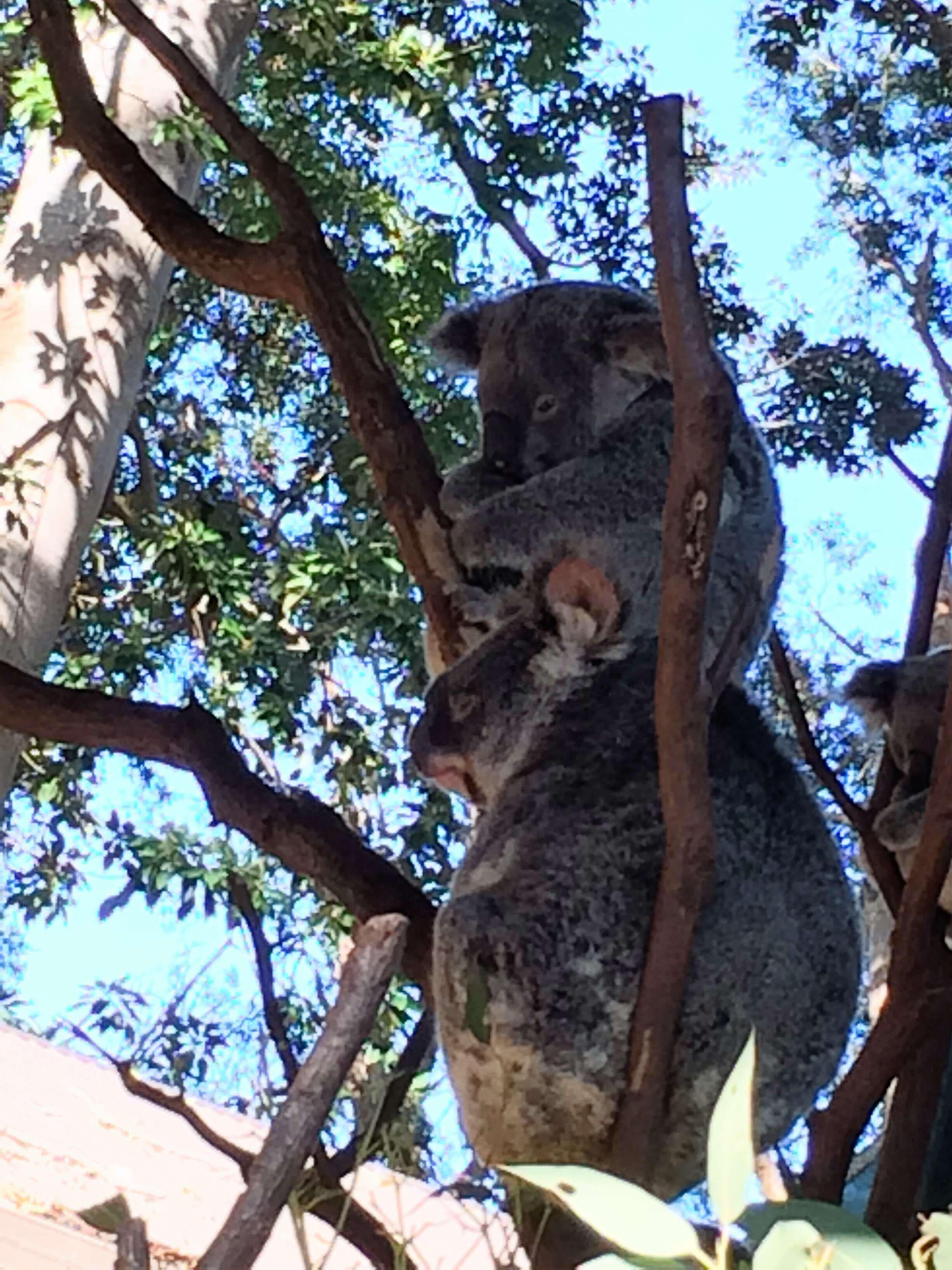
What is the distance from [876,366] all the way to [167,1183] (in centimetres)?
353

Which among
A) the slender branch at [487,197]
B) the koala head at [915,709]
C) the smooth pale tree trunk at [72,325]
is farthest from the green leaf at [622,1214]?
the slender branch at [487,197]

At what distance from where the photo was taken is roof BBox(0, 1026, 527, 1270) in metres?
2.26

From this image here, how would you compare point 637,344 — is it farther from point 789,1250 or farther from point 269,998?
point 789,1250

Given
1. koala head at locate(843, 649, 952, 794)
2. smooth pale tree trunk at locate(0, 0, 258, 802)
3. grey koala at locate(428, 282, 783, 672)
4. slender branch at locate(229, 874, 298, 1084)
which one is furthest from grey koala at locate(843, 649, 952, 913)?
smooth pale tree trunk at locate(0, 0, 258, 802)

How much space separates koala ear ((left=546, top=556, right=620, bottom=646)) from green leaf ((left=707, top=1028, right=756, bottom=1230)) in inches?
44.4

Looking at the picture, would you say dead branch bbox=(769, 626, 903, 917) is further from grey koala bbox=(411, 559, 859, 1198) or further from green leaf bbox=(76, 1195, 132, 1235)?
green leaf bbox=(76, 1195, 132, 1235)

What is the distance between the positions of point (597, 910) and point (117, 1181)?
155 cm

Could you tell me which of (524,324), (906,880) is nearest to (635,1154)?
(906,880)

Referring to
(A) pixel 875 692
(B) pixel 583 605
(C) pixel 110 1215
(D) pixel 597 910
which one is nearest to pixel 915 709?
(A) pixel 875 692

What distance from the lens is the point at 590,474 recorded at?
1.87 meters

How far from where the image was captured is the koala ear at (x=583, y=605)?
1.70 m

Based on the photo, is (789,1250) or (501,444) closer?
(789,1250)

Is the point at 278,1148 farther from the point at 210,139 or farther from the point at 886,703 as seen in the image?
the point at 210,139

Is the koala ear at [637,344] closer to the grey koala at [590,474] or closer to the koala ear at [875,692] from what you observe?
the grey koala at [590,474]
